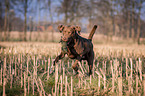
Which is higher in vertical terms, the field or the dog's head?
the dog's head

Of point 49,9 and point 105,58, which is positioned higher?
point 49,9

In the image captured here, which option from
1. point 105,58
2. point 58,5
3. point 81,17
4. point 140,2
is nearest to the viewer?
point 105,58

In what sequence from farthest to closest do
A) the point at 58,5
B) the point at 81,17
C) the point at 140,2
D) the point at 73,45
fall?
the point at 81,17 → the point at 58,5 → the point at 140,2 → the point at 73,45

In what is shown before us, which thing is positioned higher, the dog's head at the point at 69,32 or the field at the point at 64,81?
the dog's head at the point at 69,32

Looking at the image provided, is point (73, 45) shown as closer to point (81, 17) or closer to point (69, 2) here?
point (69, 2)

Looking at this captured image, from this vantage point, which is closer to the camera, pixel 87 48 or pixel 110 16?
pixel 87 48

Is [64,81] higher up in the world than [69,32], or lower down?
lower down

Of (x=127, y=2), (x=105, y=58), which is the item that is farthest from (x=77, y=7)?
(x=105, y=58)

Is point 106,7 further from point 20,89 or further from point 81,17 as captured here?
point 20,89

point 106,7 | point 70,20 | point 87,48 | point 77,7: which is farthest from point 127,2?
point 87,48

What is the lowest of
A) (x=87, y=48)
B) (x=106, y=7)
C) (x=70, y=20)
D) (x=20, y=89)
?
(x=20, y=89)

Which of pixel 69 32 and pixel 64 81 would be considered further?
pixel 64 81

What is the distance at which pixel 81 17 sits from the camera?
30109 millimetres

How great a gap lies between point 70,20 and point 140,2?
39.7 ft
